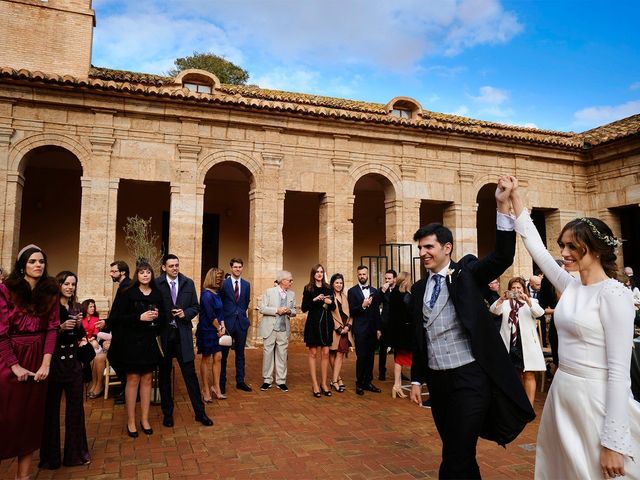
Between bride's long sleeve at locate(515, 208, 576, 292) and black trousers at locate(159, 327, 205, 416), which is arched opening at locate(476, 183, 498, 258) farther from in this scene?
bride's long sleeve at locate(515, 208, 576, 292)

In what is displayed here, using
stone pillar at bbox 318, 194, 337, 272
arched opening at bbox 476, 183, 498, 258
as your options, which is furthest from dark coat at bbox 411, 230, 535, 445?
arched opening at bbox 476, 183, 498, 258

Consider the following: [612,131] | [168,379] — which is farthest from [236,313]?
[612,131]

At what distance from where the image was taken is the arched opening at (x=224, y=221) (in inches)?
612

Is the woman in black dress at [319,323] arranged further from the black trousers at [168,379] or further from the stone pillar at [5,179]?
the stone pillar at [5,179]

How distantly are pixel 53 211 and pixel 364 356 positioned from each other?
475 inches

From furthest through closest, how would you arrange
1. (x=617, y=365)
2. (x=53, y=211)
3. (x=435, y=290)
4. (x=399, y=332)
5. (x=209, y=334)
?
1. (x=53, y=211)
2. (x=399, y=332)
3. (x=209, y=334)
4. (x=435, y=290)
5. (x=617, y=365)

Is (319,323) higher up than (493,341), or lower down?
lower down

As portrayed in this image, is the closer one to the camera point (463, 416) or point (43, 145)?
point (463, 416)

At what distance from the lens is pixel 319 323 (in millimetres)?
6984

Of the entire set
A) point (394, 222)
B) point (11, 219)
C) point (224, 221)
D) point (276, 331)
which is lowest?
point (276, 331)

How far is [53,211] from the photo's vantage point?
14086 millimetres

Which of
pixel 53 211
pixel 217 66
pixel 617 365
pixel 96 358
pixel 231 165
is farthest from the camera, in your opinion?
pixel 217 66

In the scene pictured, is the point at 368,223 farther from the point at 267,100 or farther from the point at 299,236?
the point at 267,100

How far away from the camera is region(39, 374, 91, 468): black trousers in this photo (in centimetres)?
409
